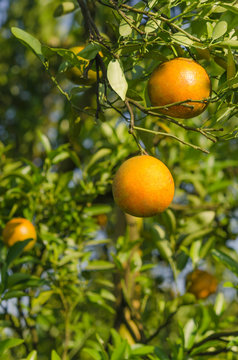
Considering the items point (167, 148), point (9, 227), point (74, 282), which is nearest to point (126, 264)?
point (74, 282)

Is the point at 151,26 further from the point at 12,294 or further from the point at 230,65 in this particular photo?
the point at 12,294

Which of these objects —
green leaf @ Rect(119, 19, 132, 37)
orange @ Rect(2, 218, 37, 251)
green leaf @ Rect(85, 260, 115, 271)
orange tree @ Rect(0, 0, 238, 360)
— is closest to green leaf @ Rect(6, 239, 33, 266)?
orange tree @ Rect(0, 0, 238, 360)

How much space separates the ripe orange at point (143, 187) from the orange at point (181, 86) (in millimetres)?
105

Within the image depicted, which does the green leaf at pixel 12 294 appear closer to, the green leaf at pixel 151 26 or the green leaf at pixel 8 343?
the green leaf at pixel 8 343

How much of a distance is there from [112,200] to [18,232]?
475mm

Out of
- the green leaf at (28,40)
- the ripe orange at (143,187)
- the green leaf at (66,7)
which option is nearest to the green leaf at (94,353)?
the ripe orange at (143,187)

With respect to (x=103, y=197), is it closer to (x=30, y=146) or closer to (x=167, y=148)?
(x=167, y=148)

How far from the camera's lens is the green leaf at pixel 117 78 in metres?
0.71

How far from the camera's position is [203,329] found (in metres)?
1.22

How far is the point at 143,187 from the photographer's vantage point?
73cm

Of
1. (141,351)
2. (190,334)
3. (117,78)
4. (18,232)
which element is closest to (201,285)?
(190,334)

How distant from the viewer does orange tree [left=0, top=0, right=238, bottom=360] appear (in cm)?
75

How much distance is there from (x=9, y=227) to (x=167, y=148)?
871mm

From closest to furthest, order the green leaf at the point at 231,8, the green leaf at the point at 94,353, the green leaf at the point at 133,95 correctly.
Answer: the green leaf at the point at 231,8
the green leaf at the point at 133,95
the green leaf at the point at 94,353
